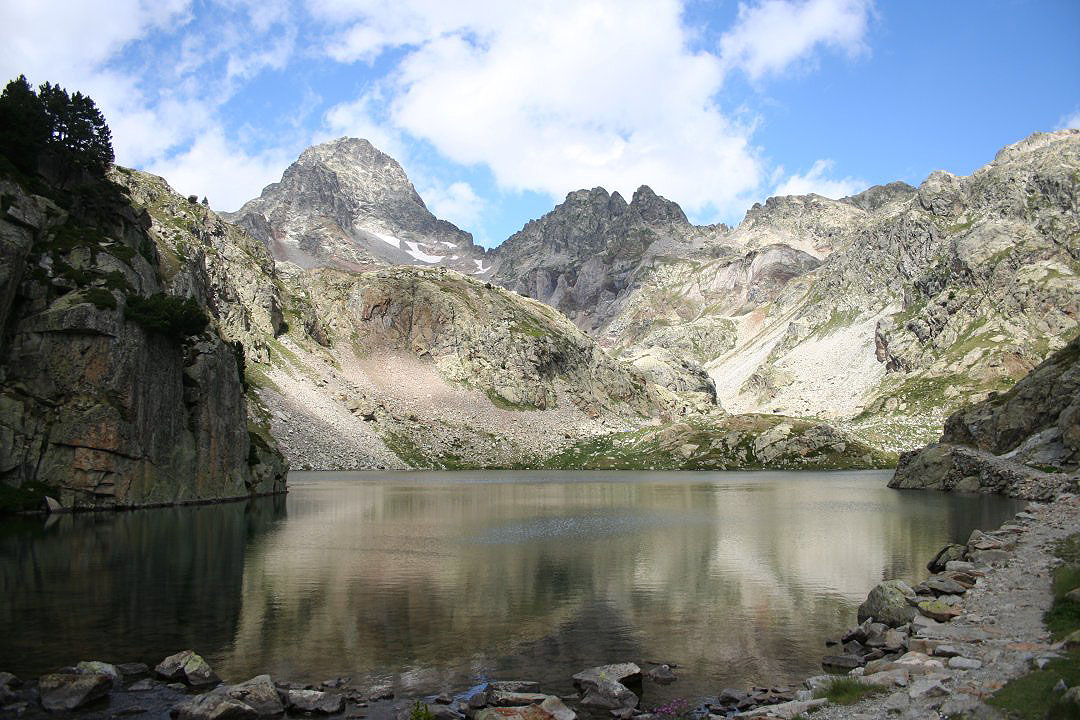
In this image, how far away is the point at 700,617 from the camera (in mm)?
29062

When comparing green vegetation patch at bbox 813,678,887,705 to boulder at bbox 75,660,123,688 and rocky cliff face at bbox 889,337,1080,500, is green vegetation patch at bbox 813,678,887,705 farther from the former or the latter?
rocky cliff face at bbox 889,337,1080,500

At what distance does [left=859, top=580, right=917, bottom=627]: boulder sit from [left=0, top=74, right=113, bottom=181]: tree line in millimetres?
80529

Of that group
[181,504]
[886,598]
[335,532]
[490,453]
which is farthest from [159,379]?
[490,453]

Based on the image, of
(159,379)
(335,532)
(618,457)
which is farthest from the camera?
(618,457)

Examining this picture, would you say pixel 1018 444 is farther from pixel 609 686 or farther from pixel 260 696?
pixel 260 696

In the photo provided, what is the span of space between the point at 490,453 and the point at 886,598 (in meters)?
161

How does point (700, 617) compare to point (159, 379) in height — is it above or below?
below

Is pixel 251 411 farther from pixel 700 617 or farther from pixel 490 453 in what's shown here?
pixel 700 617

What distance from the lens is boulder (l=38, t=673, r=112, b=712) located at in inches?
750

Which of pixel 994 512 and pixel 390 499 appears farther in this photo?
pixel 390 499

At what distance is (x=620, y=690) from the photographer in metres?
19.8

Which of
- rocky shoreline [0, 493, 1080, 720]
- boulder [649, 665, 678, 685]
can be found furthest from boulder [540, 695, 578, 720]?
boulder [649, 665, 678, 685]

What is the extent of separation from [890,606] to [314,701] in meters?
19.2

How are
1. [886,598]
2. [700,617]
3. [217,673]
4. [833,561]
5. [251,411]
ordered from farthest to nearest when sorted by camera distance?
[251,411] → [833,561] → [700,617] → [886,598] → [217,673]
